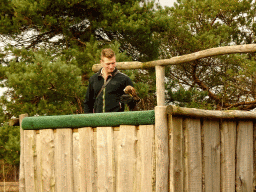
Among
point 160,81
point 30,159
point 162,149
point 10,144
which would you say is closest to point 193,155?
point 162,149

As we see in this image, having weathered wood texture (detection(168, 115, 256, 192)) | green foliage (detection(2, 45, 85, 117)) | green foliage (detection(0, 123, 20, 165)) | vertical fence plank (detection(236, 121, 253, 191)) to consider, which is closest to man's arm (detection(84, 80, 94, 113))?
weathered wood texture (detection(168, 115, 256, 192))

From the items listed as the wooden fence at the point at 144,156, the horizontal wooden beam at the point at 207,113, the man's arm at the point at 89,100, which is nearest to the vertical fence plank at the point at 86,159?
the wooden fence at the point at 144,156

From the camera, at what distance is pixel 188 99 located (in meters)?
12.1

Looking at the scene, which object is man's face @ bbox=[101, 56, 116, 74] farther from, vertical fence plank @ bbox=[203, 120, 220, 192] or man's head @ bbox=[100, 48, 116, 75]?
vertical fence plank @ bbox=[203, 120, 220, 192]

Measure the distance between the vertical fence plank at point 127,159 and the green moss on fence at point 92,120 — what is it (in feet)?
0.27

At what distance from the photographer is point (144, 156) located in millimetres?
3359

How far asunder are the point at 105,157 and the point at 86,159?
25cm

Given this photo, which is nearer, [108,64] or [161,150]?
[161,150]

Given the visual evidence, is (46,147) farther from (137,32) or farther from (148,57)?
(148,57)

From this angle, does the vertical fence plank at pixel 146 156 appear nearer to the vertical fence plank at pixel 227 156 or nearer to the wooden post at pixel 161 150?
the wooden post at pixel 161 150

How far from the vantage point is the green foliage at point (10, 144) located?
8.70m

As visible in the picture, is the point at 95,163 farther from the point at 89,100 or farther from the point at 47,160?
the point at 89,100

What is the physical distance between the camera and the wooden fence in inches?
131

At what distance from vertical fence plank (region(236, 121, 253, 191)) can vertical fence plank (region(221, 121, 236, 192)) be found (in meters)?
0.12
